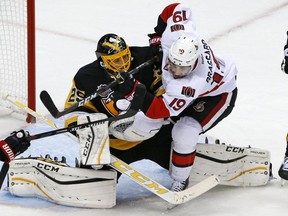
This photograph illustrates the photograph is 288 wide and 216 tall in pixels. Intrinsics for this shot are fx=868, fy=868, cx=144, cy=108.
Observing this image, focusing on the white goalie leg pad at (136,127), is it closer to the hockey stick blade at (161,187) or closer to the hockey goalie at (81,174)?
the hockey goalie at (81,174)

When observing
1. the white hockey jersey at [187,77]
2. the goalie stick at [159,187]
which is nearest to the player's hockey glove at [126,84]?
the white hockey jersey at [187,77]

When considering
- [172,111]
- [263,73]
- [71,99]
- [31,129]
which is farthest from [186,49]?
[263,73]

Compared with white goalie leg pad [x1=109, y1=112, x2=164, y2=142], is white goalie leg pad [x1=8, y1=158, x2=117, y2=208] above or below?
below

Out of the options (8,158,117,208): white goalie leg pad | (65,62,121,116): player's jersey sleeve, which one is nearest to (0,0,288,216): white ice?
(8,158,117,208): white goalie leg pad

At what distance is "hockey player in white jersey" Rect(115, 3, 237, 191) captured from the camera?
11.5ft

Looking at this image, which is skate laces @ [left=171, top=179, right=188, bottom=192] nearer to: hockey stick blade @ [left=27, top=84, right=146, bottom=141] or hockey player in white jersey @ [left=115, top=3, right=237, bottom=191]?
hockey player in white jersey @ [left=115, top=3, right=237, bottom=191]

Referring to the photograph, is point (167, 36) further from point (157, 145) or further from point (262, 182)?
point (262, 182)

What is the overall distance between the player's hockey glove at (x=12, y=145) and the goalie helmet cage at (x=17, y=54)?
3.31 feet

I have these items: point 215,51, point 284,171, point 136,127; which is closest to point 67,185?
point 136,127

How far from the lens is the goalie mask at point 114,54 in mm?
3596

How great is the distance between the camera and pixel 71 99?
3699 mm

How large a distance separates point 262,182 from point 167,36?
779mm

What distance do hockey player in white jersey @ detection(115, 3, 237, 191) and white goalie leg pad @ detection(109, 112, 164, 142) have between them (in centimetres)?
9

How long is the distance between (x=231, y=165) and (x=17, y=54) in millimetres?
1702
